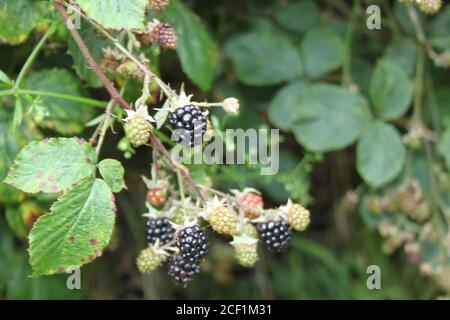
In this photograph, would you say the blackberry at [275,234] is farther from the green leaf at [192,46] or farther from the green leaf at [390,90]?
the green leaf at [390,90]

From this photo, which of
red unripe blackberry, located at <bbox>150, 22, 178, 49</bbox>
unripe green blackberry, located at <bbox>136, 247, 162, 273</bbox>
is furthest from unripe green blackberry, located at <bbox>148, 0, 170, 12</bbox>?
unripe green blackberry, located at <bbox>136, 247, 162, 273</bbox>

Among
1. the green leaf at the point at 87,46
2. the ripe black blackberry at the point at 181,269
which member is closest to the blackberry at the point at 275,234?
the ripe black blackberry at the point at 181,269

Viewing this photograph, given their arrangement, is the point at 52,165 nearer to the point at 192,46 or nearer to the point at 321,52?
the point at 192,46

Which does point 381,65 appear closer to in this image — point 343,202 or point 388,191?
point 388,191

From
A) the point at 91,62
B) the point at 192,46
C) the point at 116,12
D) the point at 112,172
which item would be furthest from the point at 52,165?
the point at 192,46

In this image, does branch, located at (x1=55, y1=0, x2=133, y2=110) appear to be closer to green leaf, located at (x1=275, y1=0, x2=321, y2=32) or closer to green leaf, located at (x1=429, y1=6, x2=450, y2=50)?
green leaf, located at (x1=275, y1=0, x2=321, y2=32)

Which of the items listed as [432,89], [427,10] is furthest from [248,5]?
[427,10]
